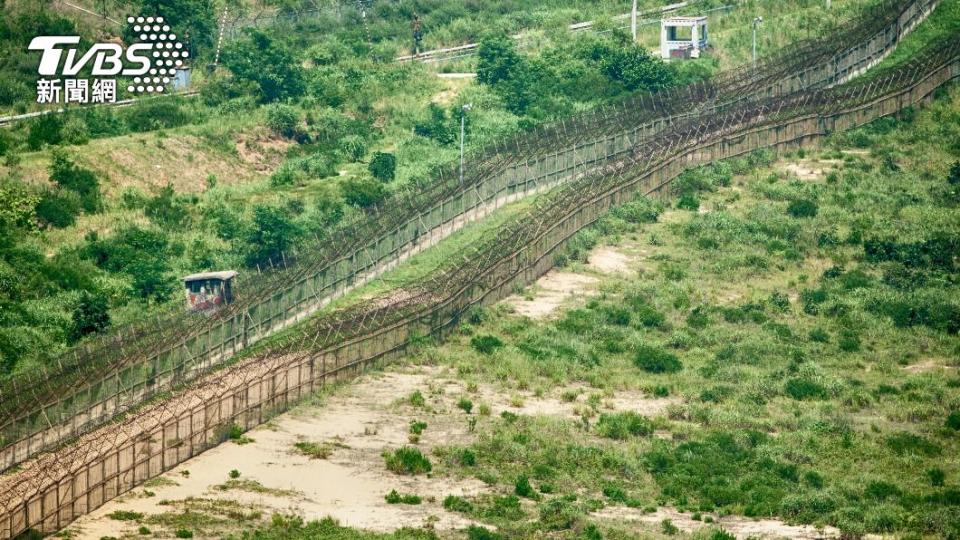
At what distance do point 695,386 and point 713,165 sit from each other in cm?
3340

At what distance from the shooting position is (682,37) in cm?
15162

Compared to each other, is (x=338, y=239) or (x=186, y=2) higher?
(x=186, y=2)

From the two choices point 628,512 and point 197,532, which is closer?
point 197,532

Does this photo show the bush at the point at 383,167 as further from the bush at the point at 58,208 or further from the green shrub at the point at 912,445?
the green shrub at the point at 912,445

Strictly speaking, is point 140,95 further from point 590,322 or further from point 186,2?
point 590,322

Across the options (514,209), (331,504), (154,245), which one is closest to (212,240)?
(154,245)

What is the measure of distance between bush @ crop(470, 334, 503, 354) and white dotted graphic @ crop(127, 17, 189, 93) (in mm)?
51528

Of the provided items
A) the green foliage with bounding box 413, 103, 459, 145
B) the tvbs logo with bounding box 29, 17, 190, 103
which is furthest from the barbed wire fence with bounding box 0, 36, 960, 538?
Answer: the tvbs logo with bounding box 29, 17, 190, 103

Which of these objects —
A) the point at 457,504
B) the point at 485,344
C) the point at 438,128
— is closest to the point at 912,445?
the point at 457,504

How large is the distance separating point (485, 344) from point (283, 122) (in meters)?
42.5

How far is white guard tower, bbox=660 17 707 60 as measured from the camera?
15062 centimetres

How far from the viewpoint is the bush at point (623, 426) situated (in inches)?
3529

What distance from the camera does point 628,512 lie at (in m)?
80.6

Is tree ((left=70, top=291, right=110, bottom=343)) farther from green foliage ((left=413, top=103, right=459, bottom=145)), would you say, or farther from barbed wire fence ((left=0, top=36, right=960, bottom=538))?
green foliage ((left=413, top=103, right=459, bottom=145))
